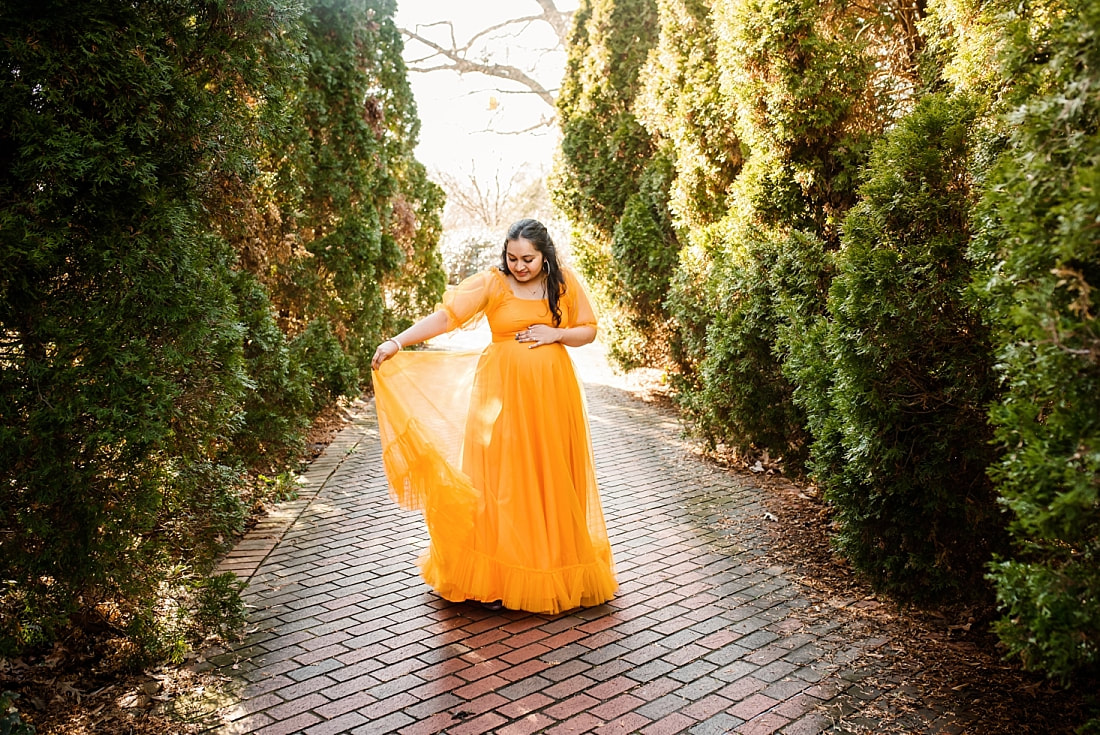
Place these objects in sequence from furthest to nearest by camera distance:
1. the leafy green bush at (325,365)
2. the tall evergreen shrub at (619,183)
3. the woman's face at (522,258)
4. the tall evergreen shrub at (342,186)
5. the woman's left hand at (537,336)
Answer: the tall evergreen shrub at (619,183), the leafy green bush at (325,365), the tall evergreen shrub at (342,186), the woman's left hand at (537,336), the woman's face at (522,258)

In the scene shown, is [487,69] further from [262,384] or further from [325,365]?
[262,384]

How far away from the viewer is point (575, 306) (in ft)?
17.6

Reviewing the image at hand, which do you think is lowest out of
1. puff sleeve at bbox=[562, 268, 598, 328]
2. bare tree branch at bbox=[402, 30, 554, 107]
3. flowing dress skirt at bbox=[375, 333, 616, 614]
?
flowing dress skirt at bbox=[375, 333, 616, 614]

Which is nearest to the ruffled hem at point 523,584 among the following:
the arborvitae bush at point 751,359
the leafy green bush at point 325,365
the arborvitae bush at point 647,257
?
the arborvitae bush at point 751,359

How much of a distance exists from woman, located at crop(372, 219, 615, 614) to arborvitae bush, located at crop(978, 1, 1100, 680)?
102 inches

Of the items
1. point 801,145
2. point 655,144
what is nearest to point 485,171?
point 655,144

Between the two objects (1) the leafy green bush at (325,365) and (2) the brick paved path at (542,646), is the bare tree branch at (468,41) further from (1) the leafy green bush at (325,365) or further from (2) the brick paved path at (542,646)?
(2) the brick paved path at (542,646)

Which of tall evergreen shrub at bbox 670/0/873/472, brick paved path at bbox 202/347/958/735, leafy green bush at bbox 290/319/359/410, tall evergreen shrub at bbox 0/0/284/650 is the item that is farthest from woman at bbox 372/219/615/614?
leafy green bush at bbox 290/319/359/410

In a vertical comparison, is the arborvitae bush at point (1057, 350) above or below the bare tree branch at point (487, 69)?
below

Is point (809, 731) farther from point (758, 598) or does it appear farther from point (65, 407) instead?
point (65, 407)

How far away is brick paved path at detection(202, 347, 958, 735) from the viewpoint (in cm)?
386

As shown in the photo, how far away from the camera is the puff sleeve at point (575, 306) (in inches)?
211

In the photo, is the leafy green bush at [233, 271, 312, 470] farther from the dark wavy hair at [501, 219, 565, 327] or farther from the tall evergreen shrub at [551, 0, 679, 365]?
the tall evergreen shrub at [551, 0, 679, 365]

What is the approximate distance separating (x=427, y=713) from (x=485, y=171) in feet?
111
